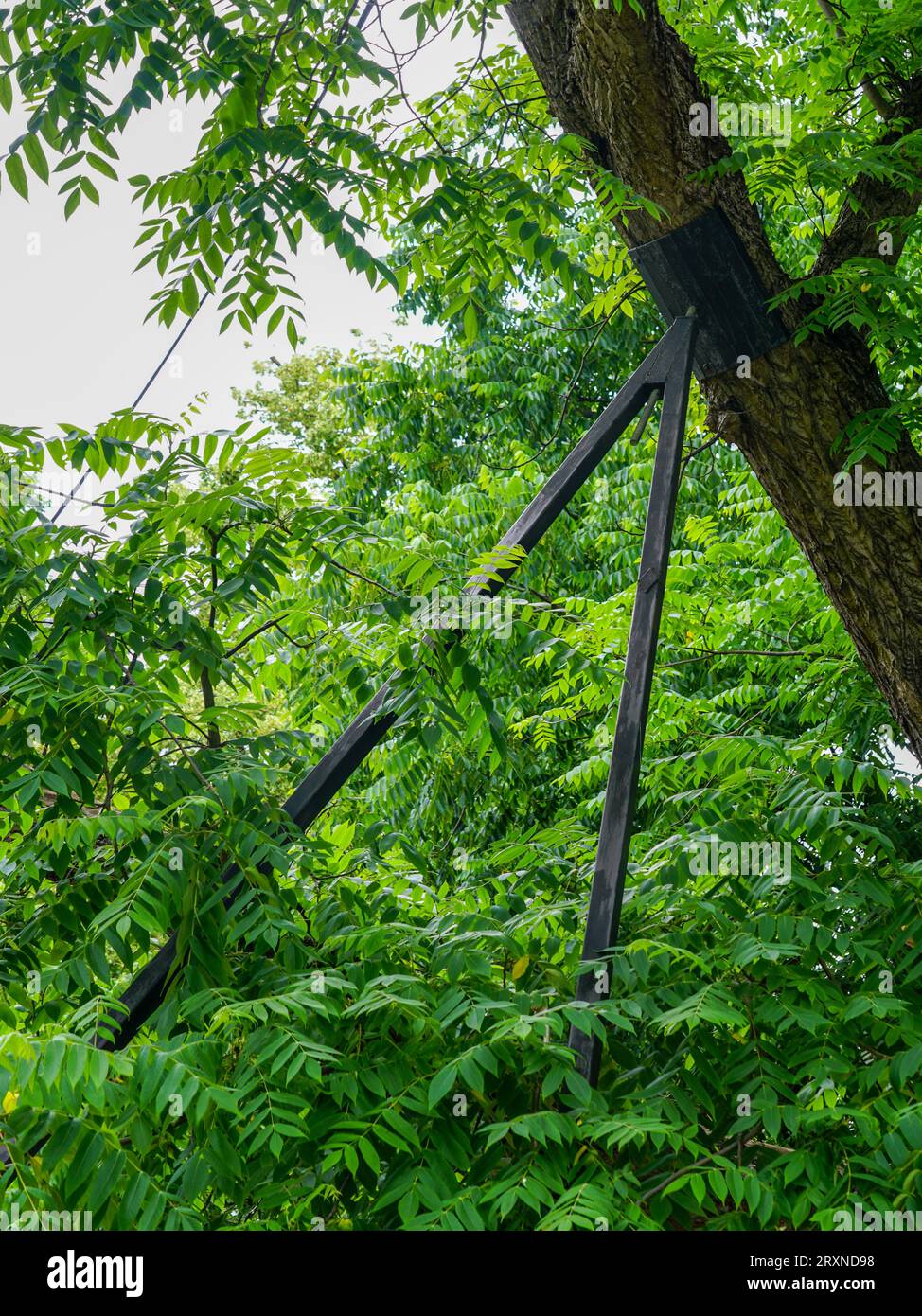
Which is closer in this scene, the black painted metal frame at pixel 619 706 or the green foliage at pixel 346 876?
the green foliage at pixel 346 876

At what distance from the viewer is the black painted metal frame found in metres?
2.93

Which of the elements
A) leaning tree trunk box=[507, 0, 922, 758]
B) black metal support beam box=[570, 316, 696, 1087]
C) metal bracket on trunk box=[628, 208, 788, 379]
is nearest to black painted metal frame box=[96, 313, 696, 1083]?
black metal support beam box=[570, 316, 696, 1087]

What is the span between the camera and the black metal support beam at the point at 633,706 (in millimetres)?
2871

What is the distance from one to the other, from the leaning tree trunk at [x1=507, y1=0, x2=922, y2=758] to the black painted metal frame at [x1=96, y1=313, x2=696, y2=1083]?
14.9 inches

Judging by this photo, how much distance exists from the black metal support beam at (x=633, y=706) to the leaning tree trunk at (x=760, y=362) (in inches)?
15.1

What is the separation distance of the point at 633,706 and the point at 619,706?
A: 0.08 metres

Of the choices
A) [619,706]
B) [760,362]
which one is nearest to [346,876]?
[619,706]

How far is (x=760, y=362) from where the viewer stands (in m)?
3.87

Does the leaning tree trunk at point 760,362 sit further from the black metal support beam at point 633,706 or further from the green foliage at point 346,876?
the black metal support beam at point 633,706

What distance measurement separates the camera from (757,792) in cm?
358

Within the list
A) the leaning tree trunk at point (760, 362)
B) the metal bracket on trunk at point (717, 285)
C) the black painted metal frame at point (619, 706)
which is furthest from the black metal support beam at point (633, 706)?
the leaning tree trunk at point (760, 362)

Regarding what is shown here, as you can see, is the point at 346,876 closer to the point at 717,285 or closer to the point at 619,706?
the point at 619,706

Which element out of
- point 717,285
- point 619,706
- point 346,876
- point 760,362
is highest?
point 717,285
